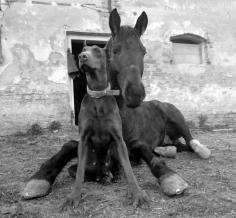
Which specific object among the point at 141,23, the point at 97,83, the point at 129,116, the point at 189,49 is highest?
the point at 189,49

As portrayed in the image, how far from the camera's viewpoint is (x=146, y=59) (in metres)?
10.1

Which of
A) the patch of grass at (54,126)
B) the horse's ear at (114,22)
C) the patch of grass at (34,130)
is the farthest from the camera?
the patch of grass at (54,126)

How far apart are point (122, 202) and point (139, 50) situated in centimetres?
149

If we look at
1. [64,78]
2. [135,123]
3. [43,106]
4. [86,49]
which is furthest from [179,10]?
[86,49]

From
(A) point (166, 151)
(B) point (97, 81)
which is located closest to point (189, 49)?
(A) point (166, 151)

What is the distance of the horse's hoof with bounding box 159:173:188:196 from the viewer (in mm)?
3127

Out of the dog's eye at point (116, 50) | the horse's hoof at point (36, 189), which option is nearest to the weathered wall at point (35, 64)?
the horse's hoof at point (36, 189)

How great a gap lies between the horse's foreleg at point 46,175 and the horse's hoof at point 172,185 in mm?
1088

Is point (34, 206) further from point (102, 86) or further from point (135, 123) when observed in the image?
point (135, 123)

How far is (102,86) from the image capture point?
132 inches

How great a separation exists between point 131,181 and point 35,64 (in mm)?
6512

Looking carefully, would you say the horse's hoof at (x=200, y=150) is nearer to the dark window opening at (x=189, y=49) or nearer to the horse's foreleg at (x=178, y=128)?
the horse's foreleg at (x=178, y=128)

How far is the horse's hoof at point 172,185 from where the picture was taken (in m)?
3.13

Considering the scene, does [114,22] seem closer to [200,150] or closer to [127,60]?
[127,60]
